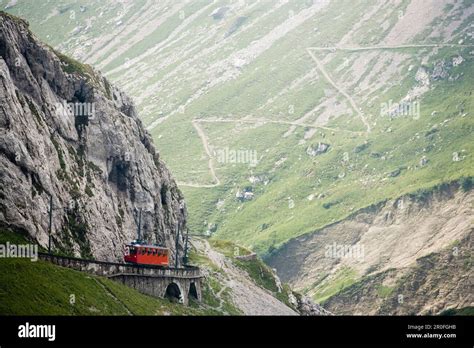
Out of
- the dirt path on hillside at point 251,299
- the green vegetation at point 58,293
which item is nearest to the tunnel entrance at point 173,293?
the green vegetation at point 58,293

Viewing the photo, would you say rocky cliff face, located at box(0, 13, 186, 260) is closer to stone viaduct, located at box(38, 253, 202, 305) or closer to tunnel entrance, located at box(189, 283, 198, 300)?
stone viaduct, located at box(38, 253, 202, 305)

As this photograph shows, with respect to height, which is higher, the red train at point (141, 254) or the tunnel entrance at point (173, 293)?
the red train at point (141, 254)

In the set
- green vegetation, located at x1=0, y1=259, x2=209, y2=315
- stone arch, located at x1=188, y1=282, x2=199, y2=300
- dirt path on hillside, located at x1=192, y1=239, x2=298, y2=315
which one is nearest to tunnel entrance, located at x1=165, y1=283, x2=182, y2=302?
stone arch, located at x1=188, y1=282, x2=199, y2=300

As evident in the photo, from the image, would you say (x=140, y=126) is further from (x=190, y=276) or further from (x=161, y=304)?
(x=161, y=304)

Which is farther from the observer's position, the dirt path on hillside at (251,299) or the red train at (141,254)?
the dirt path on hillside at (251,299)

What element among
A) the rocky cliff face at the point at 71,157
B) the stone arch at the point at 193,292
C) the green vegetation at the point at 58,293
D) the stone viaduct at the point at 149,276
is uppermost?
the rocky cliff face at the point at 71,157

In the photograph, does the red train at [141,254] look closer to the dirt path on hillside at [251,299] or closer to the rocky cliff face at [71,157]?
the rocky cliff face at [71,157]

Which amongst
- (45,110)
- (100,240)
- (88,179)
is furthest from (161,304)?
(45,110)
